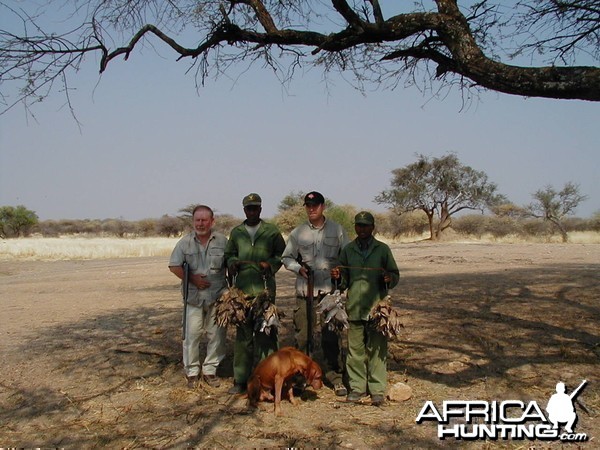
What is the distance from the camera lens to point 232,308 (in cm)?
535

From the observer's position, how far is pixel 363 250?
17.4 ft

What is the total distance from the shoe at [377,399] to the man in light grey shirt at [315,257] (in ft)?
1.54

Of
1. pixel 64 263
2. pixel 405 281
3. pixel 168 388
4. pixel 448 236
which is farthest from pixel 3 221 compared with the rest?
pixel 168 388

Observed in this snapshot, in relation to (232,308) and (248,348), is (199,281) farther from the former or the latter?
(248,348)

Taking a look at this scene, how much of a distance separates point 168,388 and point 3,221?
5738cm

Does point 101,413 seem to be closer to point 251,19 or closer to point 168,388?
point 168,388

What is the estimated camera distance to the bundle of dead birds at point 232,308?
534cm

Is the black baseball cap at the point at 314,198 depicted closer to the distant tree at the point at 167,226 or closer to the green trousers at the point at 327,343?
the green trousers at the point at 327,343

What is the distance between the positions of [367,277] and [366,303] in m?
0.24

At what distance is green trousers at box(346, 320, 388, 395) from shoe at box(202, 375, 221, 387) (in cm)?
145

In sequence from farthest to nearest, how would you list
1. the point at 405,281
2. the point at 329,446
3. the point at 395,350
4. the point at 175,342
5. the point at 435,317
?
the point at 405,281 → the point at 435,317 → the point at 175,342 → the point at 395,350 → the point at 329,446

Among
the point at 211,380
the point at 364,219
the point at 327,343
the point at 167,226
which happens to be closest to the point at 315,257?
the point at 364,219

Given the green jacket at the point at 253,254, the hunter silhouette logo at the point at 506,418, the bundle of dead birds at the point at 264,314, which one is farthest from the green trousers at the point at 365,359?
the green jacket at the point at 253,254

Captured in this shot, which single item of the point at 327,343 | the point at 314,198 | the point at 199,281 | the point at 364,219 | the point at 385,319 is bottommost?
Result: the point at 327,343
